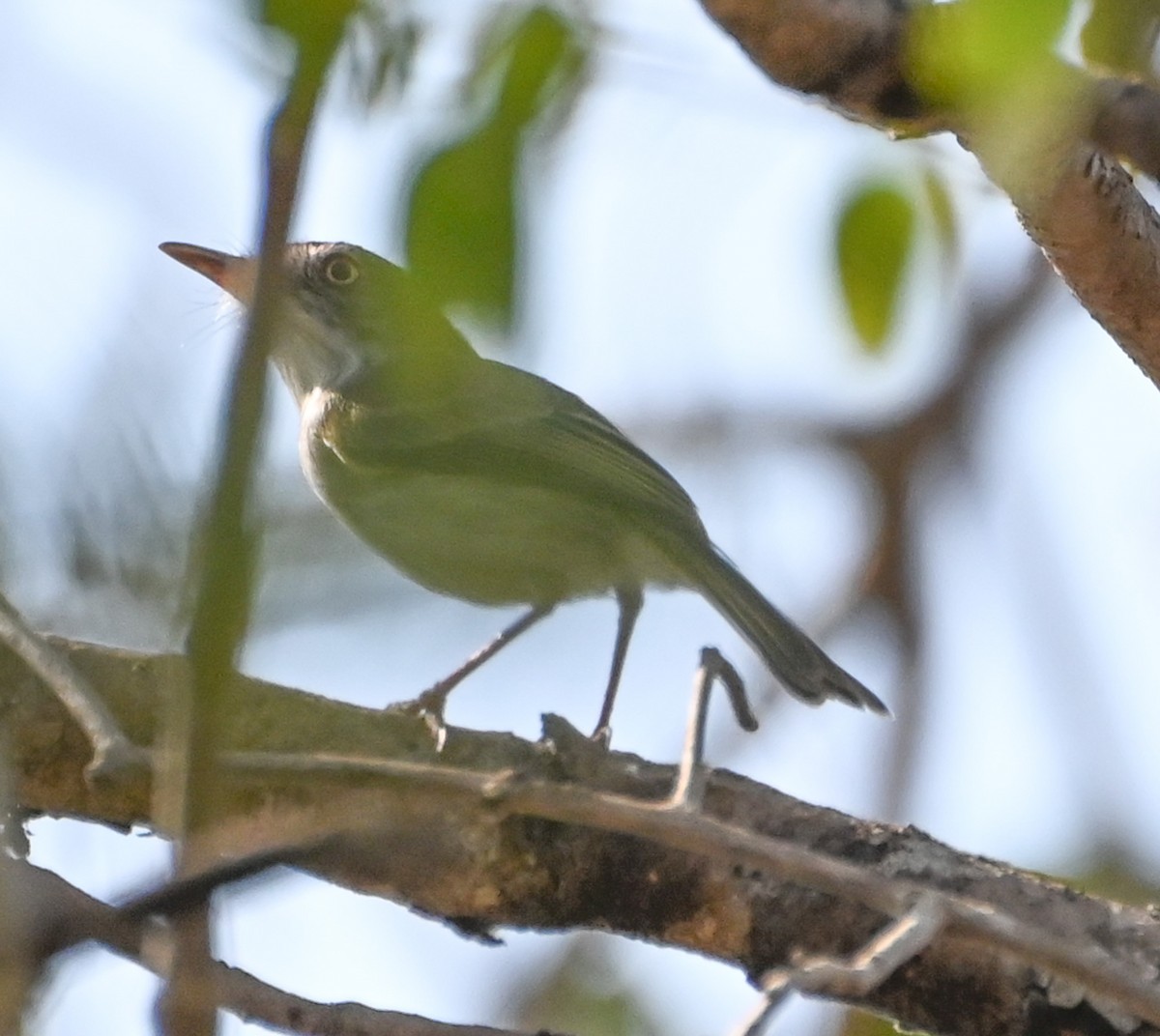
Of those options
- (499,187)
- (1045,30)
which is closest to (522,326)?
(499,187)

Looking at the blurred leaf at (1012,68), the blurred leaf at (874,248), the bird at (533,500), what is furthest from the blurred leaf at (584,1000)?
the blurred leaf at (1012,68)

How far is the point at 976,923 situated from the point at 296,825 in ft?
5.52

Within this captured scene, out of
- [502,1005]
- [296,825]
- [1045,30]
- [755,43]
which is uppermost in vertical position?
[755,43]

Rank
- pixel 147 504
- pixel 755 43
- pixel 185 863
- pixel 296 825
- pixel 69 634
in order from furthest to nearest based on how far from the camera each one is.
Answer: pixel 296 825 → pixel 755 43 → pixel 69 634 → pixel 147 504 → pixel 185 863

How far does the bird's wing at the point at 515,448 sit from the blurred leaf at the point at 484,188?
3523mm

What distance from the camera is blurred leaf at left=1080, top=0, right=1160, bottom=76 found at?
2.19m

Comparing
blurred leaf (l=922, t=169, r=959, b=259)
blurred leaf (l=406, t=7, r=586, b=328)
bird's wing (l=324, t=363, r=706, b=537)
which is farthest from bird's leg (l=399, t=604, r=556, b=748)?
blurred leaf (l=406, t=7, r=586, b=328)

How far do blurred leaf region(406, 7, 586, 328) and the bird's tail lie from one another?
3.73 metres

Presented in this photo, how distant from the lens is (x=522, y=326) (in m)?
1.51

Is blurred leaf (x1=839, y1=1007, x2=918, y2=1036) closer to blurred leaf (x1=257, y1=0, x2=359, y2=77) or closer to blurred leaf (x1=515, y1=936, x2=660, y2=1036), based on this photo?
blurred leaf (x1=515, y1=936, x2=660, y2=1036)

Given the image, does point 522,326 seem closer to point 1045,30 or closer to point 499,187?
point 499,187

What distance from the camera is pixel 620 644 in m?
4.64

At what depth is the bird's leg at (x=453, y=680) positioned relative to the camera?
3203 mm

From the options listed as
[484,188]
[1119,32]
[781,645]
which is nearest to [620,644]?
[781,645]
